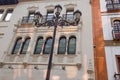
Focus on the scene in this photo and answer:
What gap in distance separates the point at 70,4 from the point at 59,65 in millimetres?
6163

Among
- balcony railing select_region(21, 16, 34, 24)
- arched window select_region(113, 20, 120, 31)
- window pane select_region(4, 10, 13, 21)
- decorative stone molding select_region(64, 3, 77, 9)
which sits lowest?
arched window select_region(113, 20, 120, 31)

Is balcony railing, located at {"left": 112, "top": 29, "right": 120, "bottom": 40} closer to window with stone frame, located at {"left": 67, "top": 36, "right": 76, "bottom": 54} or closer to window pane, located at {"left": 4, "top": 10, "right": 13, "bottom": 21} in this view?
window with stone frame, located at {"left": 67, "top": 36, "right": 76, "bottom": 54}

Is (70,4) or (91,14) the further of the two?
(70,4)

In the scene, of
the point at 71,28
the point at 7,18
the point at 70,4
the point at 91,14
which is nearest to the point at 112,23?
the point at 91,14

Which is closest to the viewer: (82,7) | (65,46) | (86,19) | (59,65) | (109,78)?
(109,78)

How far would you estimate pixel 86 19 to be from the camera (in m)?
14.5

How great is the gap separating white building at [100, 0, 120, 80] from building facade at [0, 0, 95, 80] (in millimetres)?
993

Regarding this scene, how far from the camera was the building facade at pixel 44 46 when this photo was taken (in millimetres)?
11836

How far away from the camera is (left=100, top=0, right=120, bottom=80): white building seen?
11450 mm

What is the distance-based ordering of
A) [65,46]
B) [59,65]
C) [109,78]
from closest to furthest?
[109,78]
[59,65]
[65,46]

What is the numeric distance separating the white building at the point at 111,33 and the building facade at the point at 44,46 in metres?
0.99

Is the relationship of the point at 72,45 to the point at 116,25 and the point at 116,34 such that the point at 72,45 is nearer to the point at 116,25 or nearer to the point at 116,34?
the point at 116,34

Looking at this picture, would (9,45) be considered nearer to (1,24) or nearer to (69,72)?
(1,24)

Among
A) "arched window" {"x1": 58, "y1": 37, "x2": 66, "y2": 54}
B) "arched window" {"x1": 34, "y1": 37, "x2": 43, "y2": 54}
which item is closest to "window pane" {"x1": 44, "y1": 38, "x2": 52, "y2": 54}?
"arched window" {"x1": 34, "y1": 37, "x2": 43, "y2": 54}
